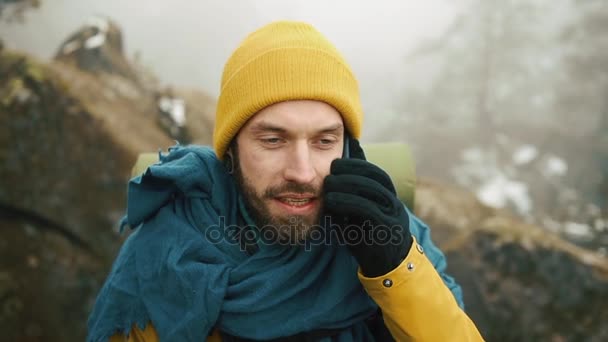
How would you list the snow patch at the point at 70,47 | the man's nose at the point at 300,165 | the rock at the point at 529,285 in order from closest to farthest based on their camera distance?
the man's nose at the point at 300,165, the rock at the point at 529,285, the snow patch at the point at 70,47

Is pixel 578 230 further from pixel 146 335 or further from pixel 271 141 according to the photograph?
pixel 146 335

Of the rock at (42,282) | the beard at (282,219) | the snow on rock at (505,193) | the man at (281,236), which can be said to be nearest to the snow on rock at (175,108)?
the rock at (42,282)

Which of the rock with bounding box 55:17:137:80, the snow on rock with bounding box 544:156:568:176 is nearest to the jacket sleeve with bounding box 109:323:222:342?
the rock with bounding box 55:17:137:80

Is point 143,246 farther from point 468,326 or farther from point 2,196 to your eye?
point 2,196

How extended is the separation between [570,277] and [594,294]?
0.23 metres

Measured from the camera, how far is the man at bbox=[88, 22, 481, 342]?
5.29 ft

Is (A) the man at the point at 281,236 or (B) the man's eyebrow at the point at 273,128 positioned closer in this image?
(A) the man at the point at 281,236

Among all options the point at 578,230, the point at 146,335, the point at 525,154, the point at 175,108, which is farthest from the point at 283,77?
the point at 525,154

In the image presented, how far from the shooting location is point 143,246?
1.90 metres

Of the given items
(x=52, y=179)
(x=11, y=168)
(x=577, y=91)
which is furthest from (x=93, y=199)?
(x=577, y=91)

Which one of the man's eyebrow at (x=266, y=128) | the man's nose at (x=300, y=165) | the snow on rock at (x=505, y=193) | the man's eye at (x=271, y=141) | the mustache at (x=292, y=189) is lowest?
the snow on rock at (x=505, y=193)

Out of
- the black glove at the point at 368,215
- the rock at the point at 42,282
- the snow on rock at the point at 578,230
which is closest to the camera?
the black glove at the point at 368,215

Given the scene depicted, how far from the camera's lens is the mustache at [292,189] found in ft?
5.71

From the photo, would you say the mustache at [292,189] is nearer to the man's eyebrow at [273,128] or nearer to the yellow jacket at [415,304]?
the man's eyebrow at [273,128]
